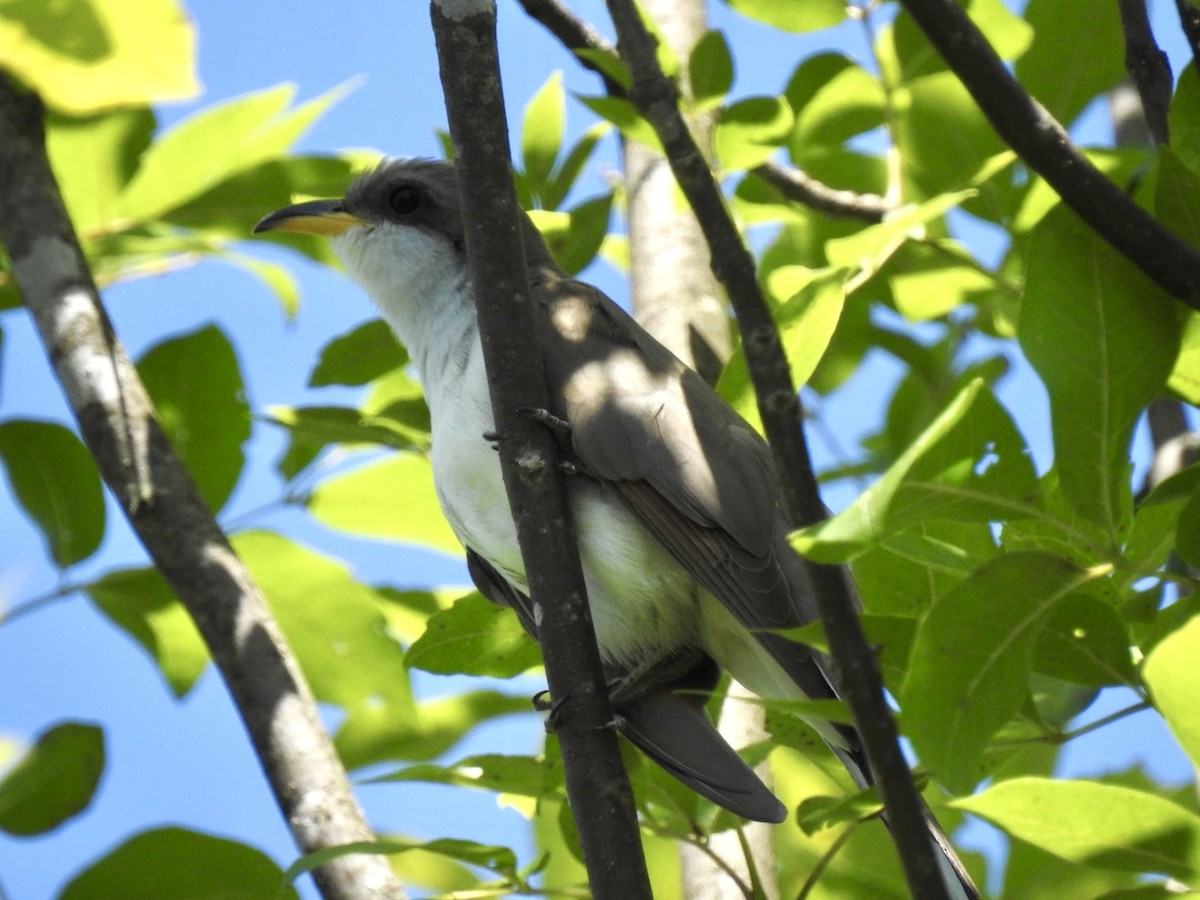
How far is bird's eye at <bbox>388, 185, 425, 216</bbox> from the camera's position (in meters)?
4.42

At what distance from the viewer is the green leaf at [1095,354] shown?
6.88ft

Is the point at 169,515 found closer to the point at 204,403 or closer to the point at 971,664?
the point at 204,403

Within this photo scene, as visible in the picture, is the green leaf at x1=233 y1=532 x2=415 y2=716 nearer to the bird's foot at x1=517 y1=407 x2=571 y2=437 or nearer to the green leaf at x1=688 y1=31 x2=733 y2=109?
the bird's foot at x1=517 y1=407 x2=571 y2=437

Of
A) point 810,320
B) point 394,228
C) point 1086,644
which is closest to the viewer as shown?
point 1086,644

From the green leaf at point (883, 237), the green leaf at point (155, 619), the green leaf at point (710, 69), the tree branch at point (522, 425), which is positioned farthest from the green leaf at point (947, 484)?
the green leaf at point (155, 619)

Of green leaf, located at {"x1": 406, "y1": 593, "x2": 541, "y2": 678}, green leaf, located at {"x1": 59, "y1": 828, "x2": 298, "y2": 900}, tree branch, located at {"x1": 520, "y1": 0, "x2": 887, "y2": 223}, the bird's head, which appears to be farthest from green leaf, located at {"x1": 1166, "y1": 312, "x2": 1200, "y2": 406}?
the bird's head

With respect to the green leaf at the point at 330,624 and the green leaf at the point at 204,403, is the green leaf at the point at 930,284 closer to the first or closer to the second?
the green leaf at the point at 330,624

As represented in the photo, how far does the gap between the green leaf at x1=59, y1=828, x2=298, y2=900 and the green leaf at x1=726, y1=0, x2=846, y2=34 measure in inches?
82.4

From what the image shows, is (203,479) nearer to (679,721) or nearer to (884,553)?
(679,721)

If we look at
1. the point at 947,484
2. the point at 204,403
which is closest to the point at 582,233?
the point at 204,403

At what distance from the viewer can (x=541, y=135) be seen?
138 inches

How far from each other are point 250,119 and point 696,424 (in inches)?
59.8

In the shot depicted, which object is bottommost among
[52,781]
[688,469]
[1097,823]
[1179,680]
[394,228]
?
[1097,823]

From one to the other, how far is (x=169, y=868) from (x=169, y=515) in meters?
0.86
